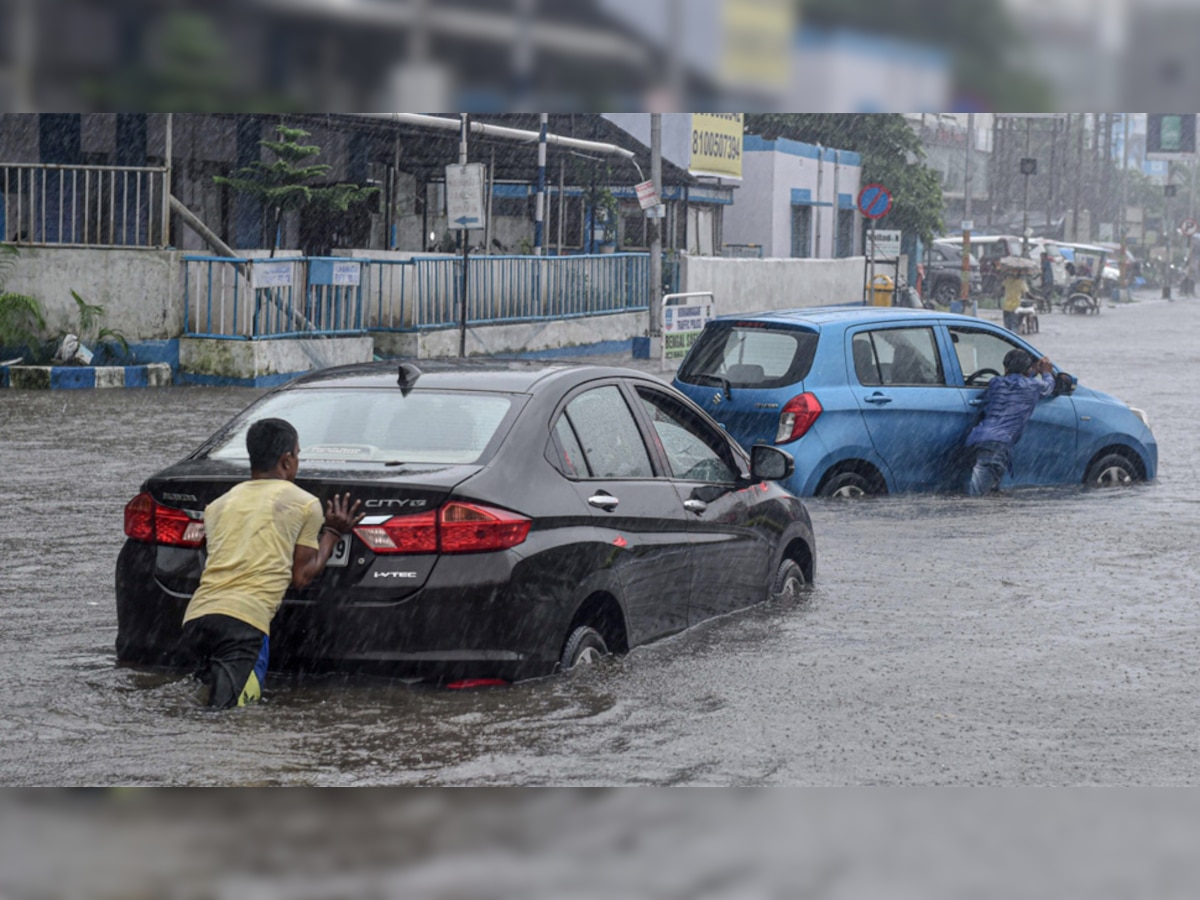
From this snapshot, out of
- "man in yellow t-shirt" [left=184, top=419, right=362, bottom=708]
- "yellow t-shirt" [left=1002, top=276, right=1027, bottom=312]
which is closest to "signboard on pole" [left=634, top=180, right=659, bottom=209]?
"yellow t-shirt" [left=1002, top=276, right=1027, bottom=312]

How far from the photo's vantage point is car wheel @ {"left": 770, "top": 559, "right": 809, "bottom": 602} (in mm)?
9055

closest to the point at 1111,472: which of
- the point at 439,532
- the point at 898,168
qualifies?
the point at 439,532

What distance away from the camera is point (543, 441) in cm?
697

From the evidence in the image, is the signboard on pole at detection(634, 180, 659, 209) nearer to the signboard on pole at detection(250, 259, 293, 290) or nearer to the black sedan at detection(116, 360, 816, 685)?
the signboard on pole at detection(250, 259, 293, 290)

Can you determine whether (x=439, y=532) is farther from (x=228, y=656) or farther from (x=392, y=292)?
(x=392, y=292)

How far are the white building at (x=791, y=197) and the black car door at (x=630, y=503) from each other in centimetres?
4445

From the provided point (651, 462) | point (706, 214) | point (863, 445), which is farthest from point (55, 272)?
point (706, 214)

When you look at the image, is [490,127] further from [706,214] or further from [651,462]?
[651,462]

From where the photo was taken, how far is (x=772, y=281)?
137ft

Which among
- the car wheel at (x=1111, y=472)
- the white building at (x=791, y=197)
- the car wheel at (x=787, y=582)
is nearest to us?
the car wheel at (x=787, y=582)

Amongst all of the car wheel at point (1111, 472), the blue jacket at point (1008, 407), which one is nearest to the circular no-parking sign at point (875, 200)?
the car wheel at point (1111, 472)

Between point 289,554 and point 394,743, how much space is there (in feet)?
2.54

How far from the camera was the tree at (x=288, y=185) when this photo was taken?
25.2m

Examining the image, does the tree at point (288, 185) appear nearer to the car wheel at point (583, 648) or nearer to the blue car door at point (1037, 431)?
the blue car door at point (1037, 431)
